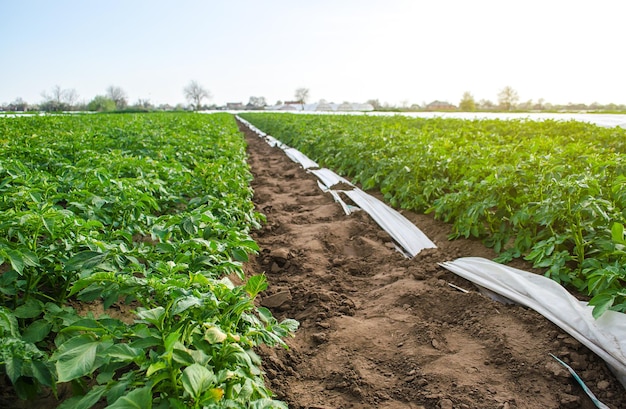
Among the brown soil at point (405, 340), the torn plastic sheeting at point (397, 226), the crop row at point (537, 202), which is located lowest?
the brown soil at point (405, 340)

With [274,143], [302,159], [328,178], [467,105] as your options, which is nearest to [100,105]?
[467,105]

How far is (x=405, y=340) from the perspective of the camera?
111 inches

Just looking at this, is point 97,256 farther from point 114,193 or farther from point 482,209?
point 482,209

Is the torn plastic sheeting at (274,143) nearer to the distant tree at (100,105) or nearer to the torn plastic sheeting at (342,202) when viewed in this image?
the torn plastic sheeting at (342,202)

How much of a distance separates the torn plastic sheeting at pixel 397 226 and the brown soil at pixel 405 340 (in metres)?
0.15

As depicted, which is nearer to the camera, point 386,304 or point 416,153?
point 386,304

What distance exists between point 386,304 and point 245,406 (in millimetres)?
1923

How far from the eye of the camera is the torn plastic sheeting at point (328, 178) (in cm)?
743

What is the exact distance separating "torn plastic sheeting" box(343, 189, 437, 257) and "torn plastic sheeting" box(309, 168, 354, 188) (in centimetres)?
138

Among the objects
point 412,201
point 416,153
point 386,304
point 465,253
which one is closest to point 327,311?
point 386,304

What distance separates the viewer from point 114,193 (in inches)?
127

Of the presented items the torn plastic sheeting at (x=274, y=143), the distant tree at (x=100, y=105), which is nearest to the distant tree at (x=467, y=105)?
the torn plastic sheeting at (x=274, y=143)

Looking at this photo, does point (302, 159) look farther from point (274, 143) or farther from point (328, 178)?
point (274, 143)

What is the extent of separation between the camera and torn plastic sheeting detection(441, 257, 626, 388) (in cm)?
235
